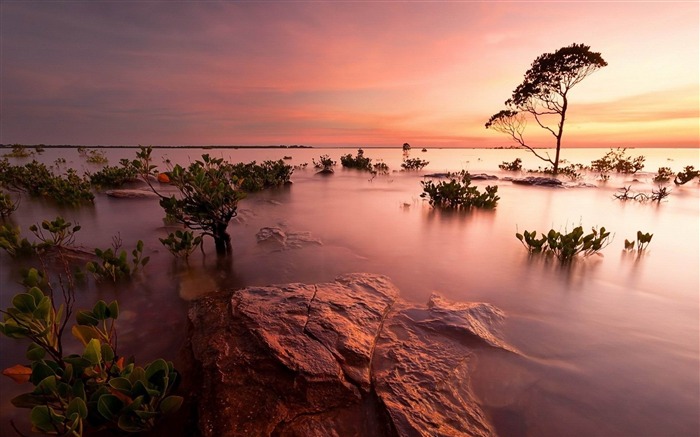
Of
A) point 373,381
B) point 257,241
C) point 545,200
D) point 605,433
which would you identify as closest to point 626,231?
point 545,200

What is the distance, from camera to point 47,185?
14656 mm

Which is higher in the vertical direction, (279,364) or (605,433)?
(279,364)

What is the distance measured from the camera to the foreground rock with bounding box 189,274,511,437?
2.45 m

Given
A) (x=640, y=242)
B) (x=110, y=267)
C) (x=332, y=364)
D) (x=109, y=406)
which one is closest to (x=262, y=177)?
(x=110, y=267)

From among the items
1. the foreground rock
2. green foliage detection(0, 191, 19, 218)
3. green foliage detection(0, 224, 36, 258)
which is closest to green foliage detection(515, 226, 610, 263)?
the foreground rock

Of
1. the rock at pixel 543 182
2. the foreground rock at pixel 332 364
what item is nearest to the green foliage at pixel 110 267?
the foreground rock at pixel 332 364

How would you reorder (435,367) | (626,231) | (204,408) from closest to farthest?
1. (204,408)
2. (435,367)
3. (626,231)

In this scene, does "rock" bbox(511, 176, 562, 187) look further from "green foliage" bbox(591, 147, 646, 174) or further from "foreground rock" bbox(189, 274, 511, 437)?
"foreground rock" bbox(189, 274, 511, 437)

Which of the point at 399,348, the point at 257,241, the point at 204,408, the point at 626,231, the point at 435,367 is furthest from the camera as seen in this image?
the point at 626,231

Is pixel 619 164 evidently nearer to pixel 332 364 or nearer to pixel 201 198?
pixel 201 198

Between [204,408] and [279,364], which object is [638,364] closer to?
[279,364]

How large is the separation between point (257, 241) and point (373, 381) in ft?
20.8

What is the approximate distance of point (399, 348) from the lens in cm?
344

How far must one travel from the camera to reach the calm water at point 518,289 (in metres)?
2.94
